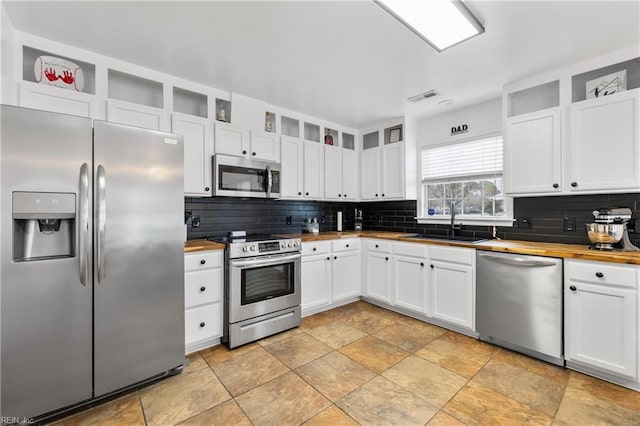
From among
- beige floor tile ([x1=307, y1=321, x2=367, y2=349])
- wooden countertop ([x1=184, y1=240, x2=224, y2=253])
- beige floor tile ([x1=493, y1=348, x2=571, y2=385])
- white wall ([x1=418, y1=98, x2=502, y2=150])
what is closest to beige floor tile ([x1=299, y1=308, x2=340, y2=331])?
beige floor tile ([x1=307, y1=321, x2=367, y2=349])

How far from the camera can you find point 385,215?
4.34 meters

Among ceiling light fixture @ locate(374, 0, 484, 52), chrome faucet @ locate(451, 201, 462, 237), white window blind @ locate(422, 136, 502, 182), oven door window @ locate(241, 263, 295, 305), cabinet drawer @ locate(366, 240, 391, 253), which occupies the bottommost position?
oven door window @ locate(241, 263, 295, 305)

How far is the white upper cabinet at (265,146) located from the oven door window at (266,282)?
50.3 inches

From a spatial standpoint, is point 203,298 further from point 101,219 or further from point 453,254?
point 453,254

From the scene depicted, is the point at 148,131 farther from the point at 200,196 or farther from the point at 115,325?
the point at 115,325

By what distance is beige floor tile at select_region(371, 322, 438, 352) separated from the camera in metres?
2.65

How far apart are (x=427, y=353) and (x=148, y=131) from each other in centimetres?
287

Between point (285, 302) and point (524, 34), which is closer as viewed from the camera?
point (524, 34)

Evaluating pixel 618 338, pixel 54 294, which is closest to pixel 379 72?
pixel 618 338

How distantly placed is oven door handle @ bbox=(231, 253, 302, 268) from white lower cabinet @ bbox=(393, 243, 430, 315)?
3.96 ft

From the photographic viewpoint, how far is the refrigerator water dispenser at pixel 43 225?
1615 millimetres

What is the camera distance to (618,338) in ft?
6.55

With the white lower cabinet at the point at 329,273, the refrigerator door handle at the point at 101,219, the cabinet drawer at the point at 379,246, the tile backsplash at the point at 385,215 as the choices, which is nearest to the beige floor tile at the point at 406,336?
the white lower cabinet at the point at 329,273

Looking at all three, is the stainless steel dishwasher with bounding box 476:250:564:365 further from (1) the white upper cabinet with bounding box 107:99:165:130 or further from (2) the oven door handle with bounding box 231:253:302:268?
(1) the white upper cabinet with bounding box 107:99:165:130
